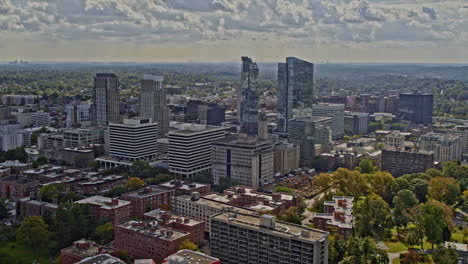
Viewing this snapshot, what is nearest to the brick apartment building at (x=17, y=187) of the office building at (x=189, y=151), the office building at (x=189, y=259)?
the office building at (x=189, y=151)

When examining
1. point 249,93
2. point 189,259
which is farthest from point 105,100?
point 189,259

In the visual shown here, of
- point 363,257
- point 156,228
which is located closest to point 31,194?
point 156,228

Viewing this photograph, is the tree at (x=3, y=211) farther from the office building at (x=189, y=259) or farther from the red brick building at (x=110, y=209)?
the office building at (x=189, y=259)

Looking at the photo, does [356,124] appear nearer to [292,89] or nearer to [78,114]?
[292,89]

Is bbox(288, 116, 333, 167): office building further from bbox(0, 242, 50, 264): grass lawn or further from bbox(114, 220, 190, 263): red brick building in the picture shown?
bbox(0, 242, 50, 264): grass lawn

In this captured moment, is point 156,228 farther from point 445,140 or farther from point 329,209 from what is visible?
point 445,140

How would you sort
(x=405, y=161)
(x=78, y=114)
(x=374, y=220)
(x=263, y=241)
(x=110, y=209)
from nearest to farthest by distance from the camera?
(x=263, y=241), (x=374, y=220), (x=110, y=209), (x=405, y=161), (x=78, y=114)

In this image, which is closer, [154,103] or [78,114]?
→ [154,103]
